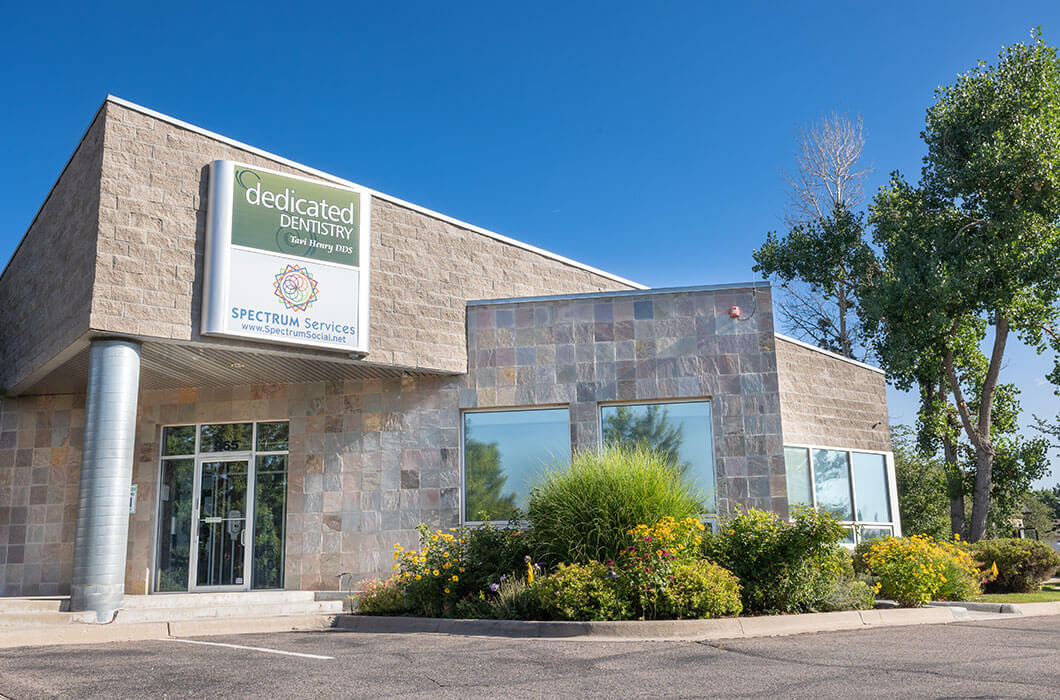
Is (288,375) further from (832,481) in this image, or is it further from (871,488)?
(871,488)

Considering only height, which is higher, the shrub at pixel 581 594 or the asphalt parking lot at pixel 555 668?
the shrub at pixel 581 594

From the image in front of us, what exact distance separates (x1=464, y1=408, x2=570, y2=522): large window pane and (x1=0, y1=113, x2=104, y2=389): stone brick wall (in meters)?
6.15

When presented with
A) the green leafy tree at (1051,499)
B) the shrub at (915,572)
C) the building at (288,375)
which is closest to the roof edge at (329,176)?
the building at (288,375)

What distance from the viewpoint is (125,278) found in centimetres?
1195

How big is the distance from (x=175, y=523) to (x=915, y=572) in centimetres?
1196

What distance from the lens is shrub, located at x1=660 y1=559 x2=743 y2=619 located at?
31.4ft

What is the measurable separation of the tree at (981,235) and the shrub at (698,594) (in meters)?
14.2

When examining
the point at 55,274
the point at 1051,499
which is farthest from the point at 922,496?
the point at 1051,499

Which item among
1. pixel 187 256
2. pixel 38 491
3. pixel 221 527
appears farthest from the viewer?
pixel 38 491

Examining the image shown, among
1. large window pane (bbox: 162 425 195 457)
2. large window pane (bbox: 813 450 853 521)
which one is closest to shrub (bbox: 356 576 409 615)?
large window pane (bbox: 162 425 195 457)

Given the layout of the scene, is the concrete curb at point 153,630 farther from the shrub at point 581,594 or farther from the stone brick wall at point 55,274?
the stone brick wall at point 55,274

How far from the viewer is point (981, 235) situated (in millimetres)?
22219

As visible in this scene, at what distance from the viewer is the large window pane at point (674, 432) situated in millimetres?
13672

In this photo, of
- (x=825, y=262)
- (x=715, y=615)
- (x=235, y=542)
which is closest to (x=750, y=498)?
(x=715, y=615)
